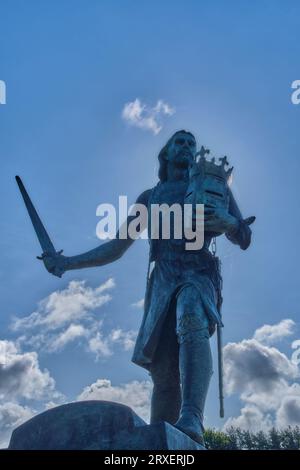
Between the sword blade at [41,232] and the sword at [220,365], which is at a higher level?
the sword blade at [41,232]

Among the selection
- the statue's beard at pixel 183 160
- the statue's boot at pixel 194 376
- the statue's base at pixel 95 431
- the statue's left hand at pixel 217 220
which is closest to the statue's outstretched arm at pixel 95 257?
the statue's beard at pixel 183 160

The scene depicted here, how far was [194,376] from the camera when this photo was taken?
20.9 ft

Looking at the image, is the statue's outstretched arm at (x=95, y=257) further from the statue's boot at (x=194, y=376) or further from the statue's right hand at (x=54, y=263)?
the statue's boot at (x=194, y=376)

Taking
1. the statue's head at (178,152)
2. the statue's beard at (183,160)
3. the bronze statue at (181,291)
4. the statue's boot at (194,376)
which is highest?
the statue's head at (178,152)

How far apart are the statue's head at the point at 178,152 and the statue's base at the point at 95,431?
388 centimetres

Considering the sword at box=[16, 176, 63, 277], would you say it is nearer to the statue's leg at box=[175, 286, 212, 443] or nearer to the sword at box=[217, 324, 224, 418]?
the statue's leg at box=[175, 286, 212, 443]

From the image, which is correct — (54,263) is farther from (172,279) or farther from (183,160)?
(183,160)

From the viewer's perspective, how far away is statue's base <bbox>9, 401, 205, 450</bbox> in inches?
195

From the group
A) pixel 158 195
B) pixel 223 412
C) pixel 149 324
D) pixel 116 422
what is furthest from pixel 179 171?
pixel 116 422

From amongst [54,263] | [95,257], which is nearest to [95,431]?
[54,263]

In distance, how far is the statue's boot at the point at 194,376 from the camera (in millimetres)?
5980

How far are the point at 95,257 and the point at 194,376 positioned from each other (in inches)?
89.6
